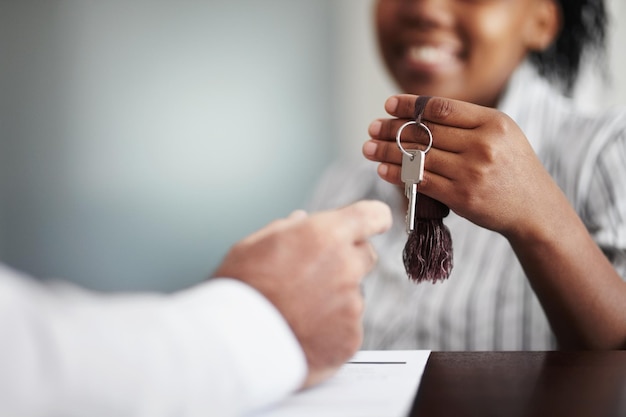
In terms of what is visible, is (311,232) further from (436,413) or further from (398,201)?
(398,201)

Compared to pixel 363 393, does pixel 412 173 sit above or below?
above

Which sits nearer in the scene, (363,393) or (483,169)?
(363,393)

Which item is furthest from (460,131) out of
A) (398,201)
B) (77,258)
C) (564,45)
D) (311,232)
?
(77,258)

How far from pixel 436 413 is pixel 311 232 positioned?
0.15 meters

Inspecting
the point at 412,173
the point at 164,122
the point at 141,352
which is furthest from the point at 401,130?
the point at 164,122

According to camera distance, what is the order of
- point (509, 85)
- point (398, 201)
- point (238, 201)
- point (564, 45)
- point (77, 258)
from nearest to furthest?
point (398, 201), point (509, 85), point (564, 45), point (238, 201), point (77, 258)

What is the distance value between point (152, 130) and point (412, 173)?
64.5 inches

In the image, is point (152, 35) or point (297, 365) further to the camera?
point (152, 35)

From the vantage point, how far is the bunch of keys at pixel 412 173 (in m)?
0.77

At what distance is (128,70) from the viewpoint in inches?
92.5

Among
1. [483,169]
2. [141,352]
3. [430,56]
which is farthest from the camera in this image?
[430,56]

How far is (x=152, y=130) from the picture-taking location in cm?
230

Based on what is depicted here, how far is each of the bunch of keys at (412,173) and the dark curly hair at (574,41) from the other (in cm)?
107

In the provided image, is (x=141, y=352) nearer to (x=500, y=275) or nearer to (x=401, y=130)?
(x=401, y=130)
